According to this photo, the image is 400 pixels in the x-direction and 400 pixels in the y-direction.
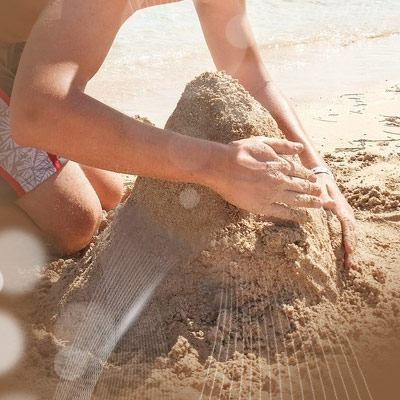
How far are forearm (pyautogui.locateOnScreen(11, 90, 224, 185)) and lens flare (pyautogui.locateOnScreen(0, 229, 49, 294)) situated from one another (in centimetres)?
82

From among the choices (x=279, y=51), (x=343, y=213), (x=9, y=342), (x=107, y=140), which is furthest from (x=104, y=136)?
(x=279, y=51)

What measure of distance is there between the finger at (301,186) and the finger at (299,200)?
1 cm

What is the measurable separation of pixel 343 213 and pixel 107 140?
1.10 metres

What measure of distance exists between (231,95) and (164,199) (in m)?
0.45

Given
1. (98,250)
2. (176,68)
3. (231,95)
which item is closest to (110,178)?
(98,250)

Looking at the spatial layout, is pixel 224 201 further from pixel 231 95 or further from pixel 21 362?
pixel 21 362

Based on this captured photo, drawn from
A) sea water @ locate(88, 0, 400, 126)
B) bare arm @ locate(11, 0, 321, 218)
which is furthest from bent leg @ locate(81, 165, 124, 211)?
sea water @ locate(88, 0, 400, 126)

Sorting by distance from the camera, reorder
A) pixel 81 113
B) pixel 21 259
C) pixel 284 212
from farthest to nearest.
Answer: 1. pixel 21 259
2. pixel 284 212
3. pixel 81 113

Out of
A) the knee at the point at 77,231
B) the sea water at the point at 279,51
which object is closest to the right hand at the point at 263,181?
the knee at the point at 77,231

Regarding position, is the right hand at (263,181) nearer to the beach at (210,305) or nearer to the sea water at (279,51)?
the beach at (210,305)

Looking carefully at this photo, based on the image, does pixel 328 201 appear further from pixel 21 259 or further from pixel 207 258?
pixel 21 259

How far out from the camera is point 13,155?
2.59m

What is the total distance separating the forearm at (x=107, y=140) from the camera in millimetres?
1743

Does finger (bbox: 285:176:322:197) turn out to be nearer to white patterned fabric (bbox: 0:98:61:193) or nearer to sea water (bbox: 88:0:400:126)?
white patterned fabric (bbox: 0:98:61:193)
